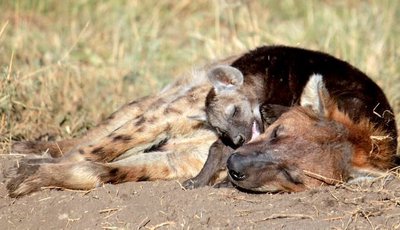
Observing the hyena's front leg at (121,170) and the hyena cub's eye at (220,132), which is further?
the hyena cub's eye at (220,132)

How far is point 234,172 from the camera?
4.82m

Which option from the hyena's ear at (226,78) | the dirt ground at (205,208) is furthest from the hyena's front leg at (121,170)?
the hyena's ear at (226,78)

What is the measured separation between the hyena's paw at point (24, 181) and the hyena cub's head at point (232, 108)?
3.72 feet

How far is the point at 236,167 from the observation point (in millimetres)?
4793

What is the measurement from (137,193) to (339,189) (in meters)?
1.13

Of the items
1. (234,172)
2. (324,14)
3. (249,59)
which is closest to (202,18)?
(324,14)

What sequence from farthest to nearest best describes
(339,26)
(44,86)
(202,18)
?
1. (202,18)
2. (339,26)
3. (44,86)

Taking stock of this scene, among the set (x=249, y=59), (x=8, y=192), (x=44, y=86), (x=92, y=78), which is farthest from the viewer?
(x=92, y=78)

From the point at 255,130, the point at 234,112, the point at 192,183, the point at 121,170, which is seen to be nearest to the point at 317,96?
the point at 255,130

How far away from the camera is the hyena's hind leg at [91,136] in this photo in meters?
6.11

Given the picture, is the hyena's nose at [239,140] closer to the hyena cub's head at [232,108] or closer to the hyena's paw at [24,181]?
the hyena cub's head at [232,108]

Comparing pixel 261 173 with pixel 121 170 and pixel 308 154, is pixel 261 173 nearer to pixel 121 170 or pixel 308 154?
pixel 308 154

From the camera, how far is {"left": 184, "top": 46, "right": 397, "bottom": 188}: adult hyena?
5.36 meters

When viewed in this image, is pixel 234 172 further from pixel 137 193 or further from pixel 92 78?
pixel 92 78
